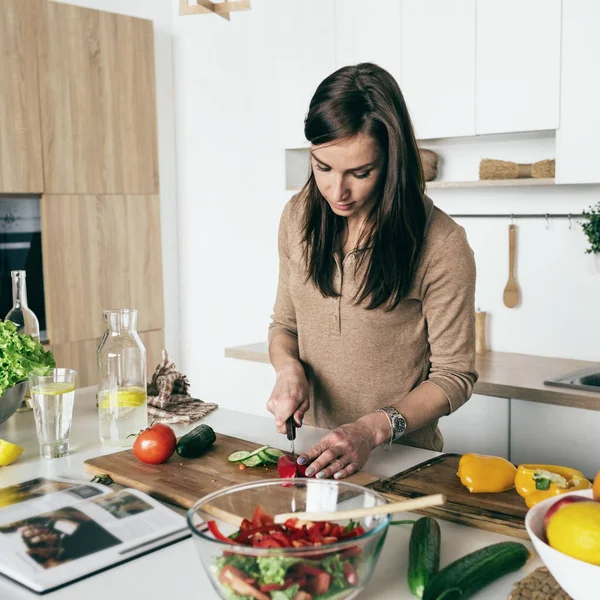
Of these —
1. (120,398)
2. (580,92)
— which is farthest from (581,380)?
(120,398)

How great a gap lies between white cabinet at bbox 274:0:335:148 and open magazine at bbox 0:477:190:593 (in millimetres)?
2441

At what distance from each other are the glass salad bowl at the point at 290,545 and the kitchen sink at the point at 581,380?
62.8 inches

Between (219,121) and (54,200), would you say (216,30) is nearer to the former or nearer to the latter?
(219,121)

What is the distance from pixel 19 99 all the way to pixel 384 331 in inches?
95.4

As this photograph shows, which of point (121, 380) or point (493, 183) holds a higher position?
point (493, 183)

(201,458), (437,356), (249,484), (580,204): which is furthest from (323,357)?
(580,204)

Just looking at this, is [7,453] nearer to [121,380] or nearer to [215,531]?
[121,380]

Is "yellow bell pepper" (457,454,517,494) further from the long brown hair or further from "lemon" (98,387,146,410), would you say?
"lemon" (98,387,146,410)

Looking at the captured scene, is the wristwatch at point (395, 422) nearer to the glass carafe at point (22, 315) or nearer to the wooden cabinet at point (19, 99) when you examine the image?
the glass carafe at point (22, 315)

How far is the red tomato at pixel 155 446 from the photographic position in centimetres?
151

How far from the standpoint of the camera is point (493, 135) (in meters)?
3.12

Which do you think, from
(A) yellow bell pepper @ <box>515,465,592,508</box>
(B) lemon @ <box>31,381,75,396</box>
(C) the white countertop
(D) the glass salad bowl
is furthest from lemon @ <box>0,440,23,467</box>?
(A) yellow bell pepper @ <box>515,465,592,508</box>

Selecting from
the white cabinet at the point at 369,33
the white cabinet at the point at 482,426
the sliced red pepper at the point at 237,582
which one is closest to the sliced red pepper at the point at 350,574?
the sliced red pepper at the point at 237,582

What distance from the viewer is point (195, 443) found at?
1558mm
